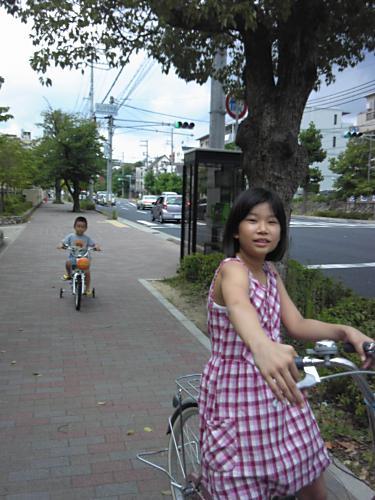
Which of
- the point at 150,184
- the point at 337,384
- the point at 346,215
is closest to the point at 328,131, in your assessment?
the point at 346,215

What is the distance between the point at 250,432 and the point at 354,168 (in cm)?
4505

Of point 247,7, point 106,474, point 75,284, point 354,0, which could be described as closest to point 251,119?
point 247,7

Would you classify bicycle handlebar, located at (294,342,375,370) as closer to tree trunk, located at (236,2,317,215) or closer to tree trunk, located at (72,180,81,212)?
tree trunk, located at (236,2,317,215)

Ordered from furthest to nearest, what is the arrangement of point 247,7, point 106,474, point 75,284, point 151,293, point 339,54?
point 151,293 → point 75,284 → point 339,54 → point 247,7 → point 106,474

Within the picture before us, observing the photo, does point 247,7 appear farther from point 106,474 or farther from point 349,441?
point 106,474

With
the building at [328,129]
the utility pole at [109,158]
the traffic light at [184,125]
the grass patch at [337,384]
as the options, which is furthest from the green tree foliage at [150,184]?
the grass patch at [337,384]

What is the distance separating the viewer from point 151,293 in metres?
8.54

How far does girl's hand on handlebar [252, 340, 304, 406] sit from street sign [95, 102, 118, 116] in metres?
41.2

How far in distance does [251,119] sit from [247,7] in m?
1.30

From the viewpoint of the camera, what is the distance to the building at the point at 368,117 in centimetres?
5392

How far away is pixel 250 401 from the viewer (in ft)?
5.59

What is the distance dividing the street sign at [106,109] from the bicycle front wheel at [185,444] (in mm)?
40273

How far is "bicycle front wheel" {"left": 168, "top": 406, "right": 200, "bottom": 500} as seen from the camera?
2.40 metres

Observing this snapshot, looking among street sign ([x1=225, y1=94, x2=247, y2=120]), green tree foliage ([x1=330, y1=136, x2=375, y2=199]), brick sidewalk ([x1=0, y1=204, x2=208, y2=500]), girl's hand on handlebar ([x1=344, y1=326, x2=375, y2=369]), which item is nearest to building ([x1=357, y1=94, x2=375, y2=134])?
green tree foliage ([x1=330, y1=136, x2=375, y2=199])
